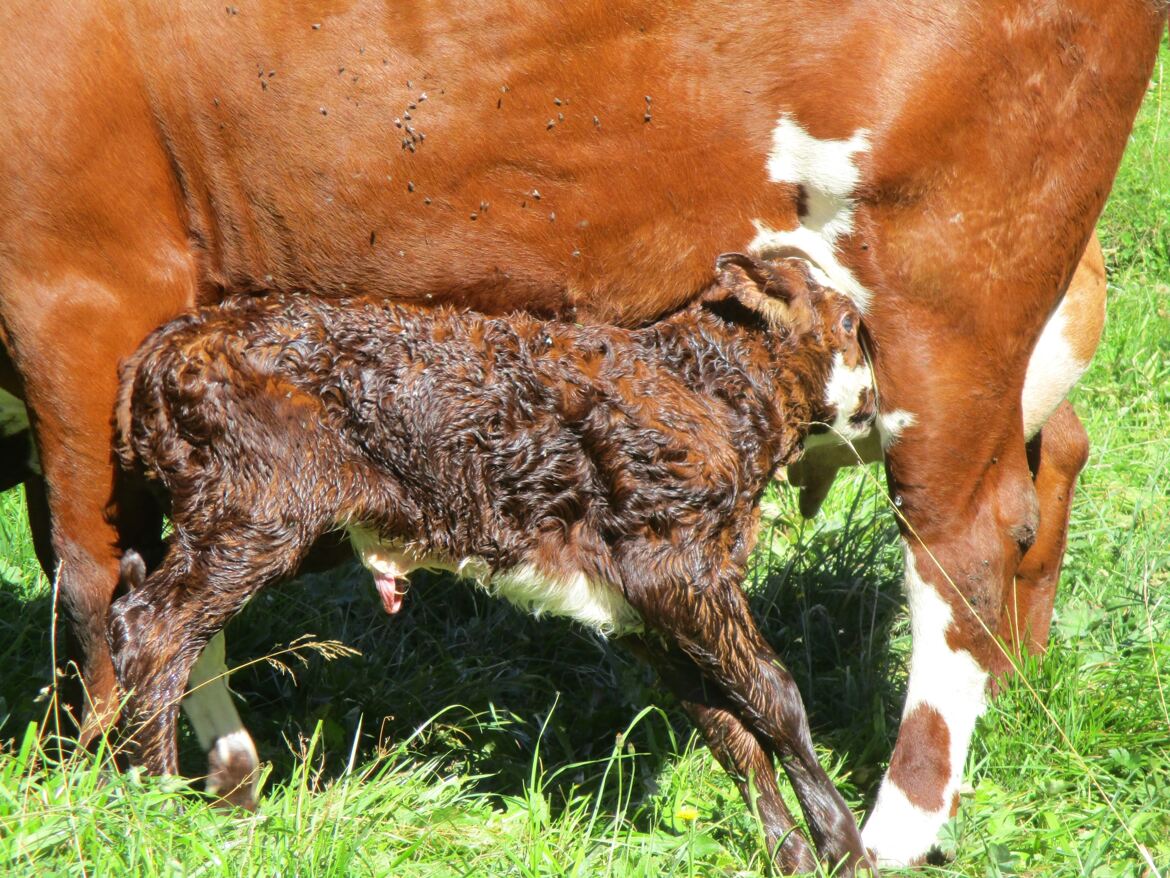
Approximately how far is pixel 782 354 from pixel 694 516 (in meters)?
0.56

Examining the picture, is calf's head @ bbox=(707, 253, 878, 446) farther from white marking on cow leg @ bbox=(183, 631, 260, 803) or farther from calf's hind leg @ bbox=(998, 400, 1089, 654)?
white marking on cow leg @ bbox=(183, 631, 260, 803)

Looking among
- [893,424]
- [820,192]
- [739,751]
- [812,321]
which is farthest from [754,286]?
[739,751]

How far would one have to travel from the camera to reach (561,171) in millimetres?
3396

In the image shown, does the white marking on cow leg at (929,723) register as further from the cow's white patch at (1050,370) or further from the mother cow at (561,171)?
the cow's white patch at (1050,370)

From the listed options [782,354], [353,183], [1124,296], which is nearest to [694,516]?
[782,354]

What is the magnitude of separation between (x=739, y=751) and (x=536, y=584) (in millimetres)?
664

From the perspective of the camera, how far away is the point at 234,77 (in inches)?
131

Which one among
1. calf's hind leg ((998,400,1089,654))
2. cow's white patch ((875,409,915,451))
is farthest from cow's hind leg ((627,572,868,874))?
calf's hind leg ((998,400,1089,654))

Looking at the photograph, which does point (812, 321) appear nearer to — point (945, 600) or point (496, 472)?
point (945, 600)

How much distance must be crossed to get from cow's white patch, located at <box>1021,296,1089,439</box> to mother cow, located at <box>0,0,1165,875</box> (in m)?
0.47

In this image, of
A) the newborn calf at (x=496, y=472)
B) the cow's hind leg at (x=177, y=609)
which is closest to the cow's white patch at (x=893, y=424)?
the newborn calf at (x=496, y=472)

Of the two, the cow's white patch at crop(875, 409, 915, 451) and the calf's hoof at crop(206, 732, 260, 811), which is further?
the calf's hoof at crop(206, 732, 260, 811)

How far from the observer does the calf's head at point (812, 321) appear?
3.54 metres

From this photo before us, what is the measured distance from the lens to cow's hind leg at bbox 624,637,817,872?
3459 mm
